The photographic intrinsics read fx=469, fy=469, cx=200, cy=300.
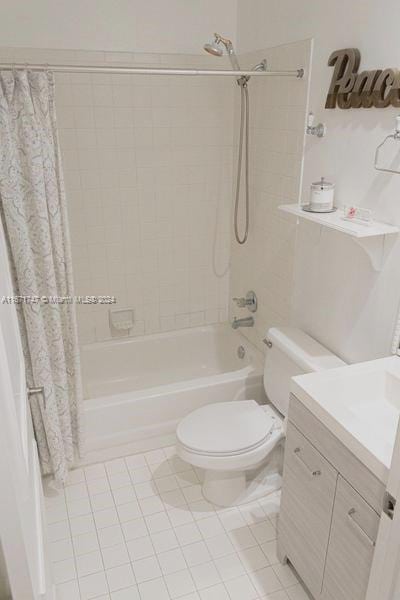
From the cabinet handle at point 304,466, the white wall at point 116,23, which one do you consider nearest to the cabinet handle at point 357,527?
the cabinet handle at point 304,466

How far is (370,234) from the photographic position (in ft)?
5.27

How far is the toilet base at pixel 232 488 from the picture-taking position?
7.29ft

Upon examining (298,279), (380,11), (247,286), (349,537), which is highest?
(380,11)

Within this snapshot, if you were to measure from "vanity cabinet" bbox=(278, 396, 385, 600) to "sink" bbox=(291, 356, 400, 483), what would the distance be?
0.06m

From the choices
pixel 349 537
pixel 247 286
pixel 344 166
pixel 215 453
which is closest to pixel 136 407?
pixel 215 453

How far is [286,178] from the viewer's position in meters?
2.37

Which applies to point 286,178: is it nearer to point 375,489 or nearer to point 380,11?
point 380,11

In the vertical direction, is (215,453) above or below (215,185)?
below

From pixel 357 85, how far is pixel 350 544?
1553mm

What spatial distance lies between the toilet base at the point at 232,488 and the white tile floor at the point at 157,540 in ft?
0.12

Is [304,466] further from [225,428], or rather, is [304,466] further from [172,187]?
[172,187]

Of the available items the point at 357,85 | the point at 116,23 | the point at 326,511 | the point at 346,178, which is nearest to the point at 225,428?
the point at 326,511

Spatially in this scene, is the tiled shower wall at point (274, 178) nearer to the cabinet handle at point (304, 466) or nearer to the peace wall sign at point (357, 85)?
the peace wall sign at point (357, 85)

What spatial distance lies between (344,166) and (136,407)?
1.54 meters
